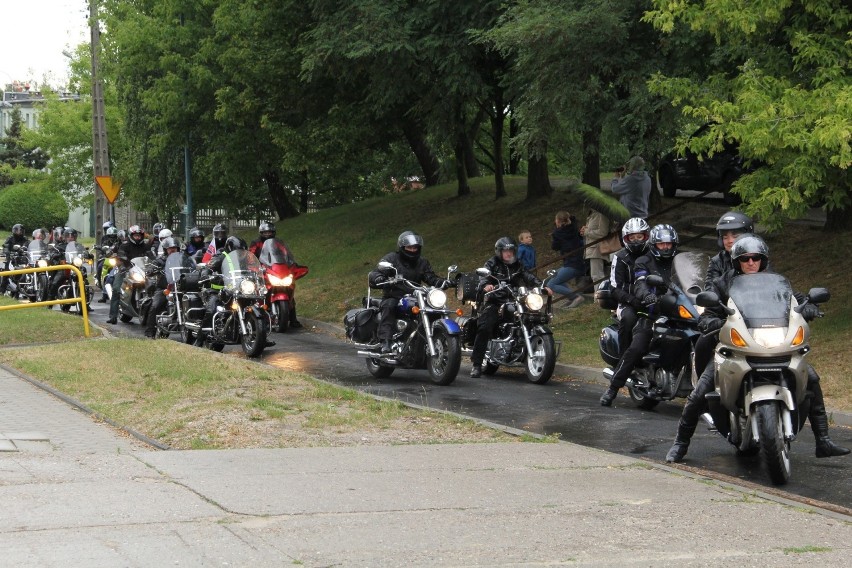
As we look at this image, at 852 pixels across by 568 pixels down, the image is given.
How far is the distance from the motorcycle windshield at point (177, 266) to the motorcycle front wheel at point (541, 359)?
22.8ft

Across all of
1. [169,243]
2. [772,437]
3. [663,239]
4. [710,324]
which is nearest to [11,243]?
[169,243]

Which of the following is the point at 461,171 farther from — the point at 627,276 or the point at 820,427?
the point at 820,427

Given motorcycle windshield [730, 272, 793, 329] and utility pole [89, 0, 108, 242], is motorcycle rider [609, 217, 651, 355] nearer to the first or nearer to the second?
motorcycle windshield [730, 272, 793, 329]

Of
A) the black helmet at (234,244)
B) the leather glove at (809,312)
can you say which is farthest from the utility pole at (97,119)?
the leather glove at (809,312)

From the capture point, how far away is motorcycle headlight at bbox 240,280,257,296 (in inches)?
687

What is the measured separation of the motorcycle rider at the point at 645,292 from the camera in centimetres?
1215

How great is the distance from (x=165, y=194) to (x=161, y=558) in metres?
36.3

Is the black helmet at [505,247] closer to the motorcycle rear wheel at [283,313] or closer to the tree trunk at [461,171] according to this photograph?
the motorcycle rear wheel at [283,313]

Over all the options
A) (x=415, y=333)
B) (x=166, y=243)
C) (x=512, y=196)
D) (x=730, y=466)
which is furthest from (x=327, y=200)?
(x=730, y=466)

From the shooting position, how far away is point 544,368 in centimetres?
1444

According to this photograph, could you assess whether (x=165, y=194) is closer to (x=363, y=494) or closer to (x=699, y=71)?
(x=699, y=71)

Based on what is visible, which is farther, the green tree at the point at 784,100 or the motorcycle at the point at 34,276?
the motorcycle at the point at 34,276

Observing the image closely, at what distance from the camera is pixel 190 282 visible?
19.4 metres

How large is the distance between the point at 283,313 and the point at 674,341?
A: 1047cm
